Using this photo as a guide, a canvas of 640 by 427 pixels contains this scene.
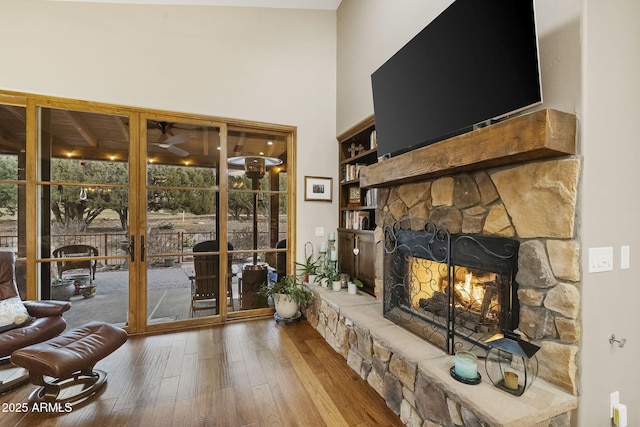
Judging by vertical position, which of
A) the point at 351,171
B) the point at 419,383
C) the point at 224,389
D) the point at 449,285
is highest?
the point at 351,171

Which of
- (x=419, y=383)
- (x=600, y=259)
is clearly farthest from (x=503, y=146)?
(x=419, y=383)

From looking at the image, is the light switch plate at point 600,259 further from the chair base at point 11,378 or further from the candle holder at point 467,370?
the chair base at point 11,378

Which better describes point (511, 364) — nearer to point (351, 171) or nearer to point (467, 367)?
point (467, 367)

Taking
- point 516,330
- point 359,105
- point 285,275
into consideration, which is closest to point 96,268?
point 285,275

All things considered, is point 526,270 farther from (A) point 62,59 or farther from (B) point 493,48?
(A) point 62,59

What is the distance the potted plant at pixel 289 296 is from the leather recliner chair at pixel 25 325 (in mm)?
2032

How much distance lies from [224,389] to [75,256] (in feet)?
7.72

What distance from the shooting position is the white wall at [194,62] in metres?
2.97

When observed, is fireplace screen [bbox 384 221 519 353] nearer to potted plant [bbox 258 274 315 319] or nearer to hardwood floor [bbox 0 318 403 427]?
hardwood floor [bbox 0 318 403 427]

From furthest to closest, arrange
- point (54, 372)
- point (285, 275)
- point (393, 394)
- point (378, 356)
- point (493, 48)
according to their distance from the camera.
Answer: point (285, 275) < point (378, 356) < point (393, 394) < point (54, 372) < point (493, 48)

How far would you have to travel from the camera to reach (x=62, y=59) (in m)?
3.02

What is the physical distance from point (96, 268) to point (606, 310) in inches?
173

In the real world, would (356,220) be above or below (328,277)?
above

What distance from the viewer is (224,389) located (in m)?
2.21
